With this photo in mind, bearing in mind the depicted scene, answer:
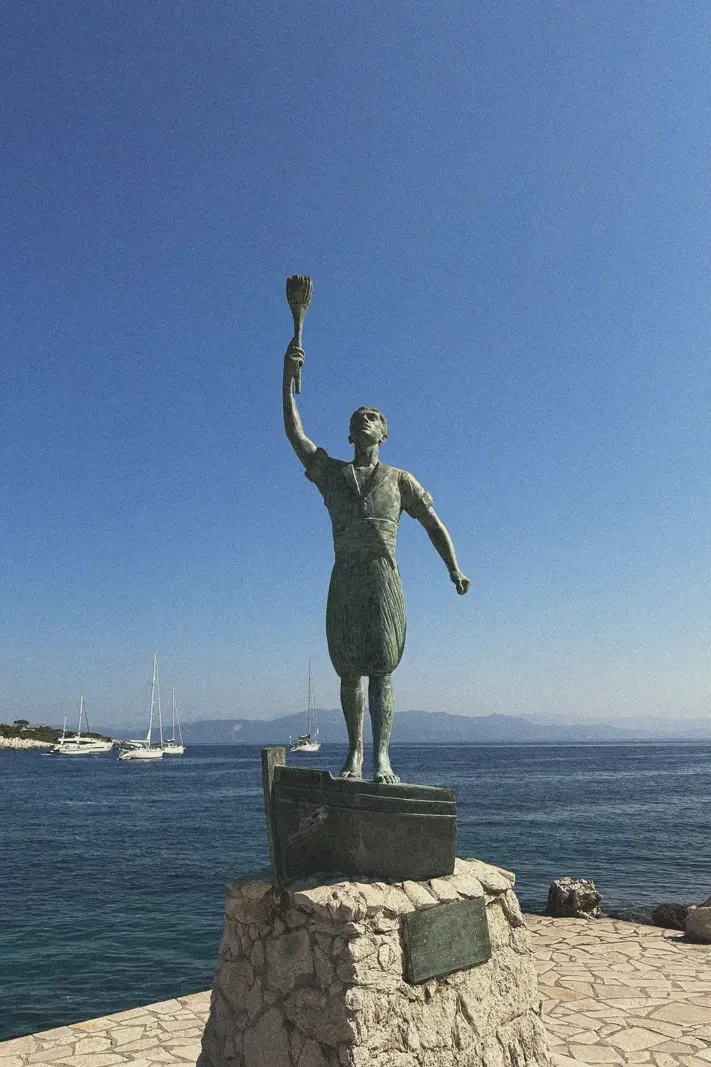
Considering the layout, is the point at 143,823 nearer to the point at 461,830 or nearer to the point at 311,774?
the point at 461,830

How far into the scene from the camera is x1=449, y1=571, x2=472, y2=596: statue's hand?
210 inches

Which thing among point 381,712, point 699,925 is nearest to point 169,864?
point 699,925

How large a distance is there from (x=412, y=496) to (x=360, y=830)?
7.13 ft

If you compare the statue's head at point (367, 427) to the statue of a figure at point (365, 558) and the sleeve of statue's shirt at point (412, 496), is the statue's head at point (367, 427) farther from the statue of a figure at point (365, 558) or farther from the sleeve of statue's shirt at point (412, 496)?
the sleeve of statue's shirt at point (412, 496)

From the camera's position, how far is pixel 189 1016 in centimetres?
686

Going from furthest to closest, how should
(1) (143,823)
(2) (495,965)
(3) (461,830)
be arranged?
(1) (143,823)
(3) (461,830)
(2) (495,965)

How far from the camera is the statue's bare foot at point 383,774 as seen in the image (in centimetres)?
444

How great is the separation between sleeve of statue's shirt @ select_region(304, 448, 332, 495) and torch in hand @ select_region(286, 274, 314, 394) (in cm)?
77

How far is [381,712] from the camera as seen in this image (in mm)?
4785

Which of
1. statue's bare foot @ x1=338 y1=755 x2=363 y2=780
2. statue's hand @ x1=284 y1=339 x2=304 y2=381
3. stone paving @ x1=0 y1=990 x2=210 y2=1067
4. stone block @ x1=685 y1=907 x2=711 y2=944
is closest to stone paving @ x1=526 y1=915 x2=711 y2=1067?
stone block @ x1=685 y1=907 x2=711 y2=944

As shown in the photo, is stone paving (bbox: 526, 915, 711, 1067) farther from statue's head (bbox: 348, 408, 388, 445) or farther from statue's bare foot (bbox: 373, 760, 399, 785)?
statue's head (bbox: 348, 408, 388, 445)

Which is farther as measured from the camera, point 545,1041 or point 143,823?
point 143,823

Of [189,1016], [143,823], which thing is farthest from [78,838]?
[189,1016]

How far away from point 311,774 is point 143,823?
28.0 m
